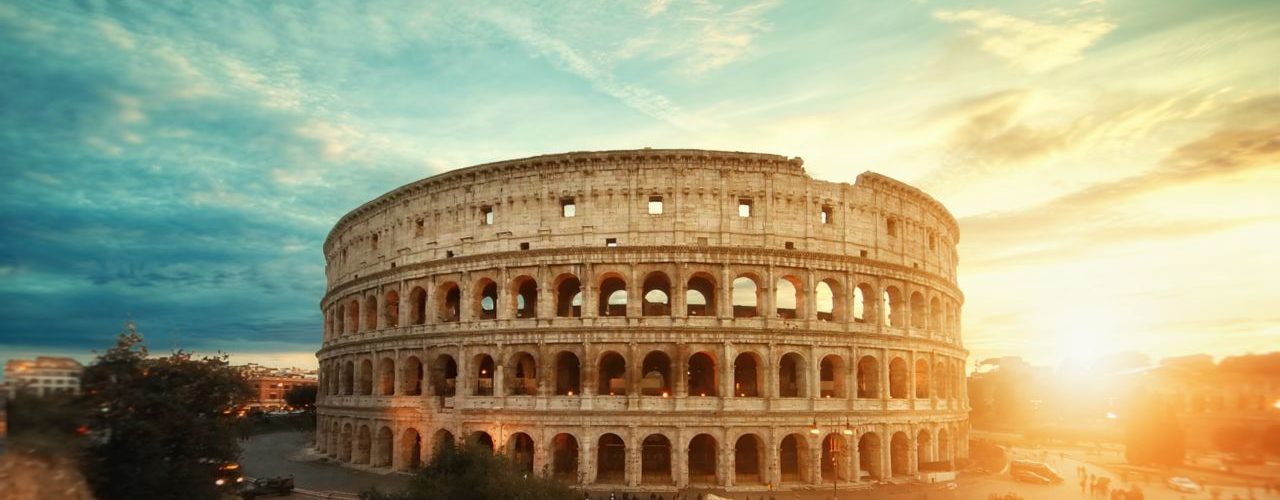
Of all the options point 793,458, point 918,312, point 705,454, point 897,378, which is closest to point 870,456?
point 793,458

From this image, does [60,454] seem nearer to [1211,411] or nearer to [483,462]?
[483,462]

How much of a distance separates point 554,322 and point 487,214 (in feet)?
24.5

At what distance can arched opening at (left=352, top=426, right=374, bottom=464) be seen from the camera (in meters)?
43.5

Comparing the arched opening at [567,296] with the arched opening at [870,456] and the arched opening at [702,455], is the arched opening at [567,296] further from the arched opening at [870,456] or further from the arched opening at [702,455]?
the arched opening at [870,456]

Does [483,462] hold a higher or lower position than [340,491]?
higher

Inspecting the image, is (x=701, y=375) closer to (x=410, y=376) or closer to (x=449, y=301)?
(x=449, y=301)

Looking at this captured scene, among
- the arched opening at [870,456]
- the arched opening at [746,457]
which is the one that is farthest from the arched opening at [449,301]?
the arched opening at [870,456]

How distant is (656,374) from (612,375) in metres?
2.48

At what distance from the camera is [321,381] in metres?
52.8

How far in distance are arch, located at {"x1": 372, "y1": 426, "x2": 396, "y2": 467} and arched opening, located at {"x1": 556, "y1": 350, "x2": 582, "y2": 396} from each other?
11109 mm

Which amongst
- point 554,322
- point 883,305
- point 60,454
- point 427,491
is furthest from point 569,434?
point 60,454

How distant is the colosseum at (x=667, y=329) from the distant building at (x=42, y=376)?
17.6m

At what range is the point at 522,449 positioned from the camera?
39.0 meters

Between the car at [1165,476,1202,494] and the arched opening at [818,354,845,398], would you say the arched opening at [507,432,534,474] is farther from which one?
the car at [1165,476,1202,494]
